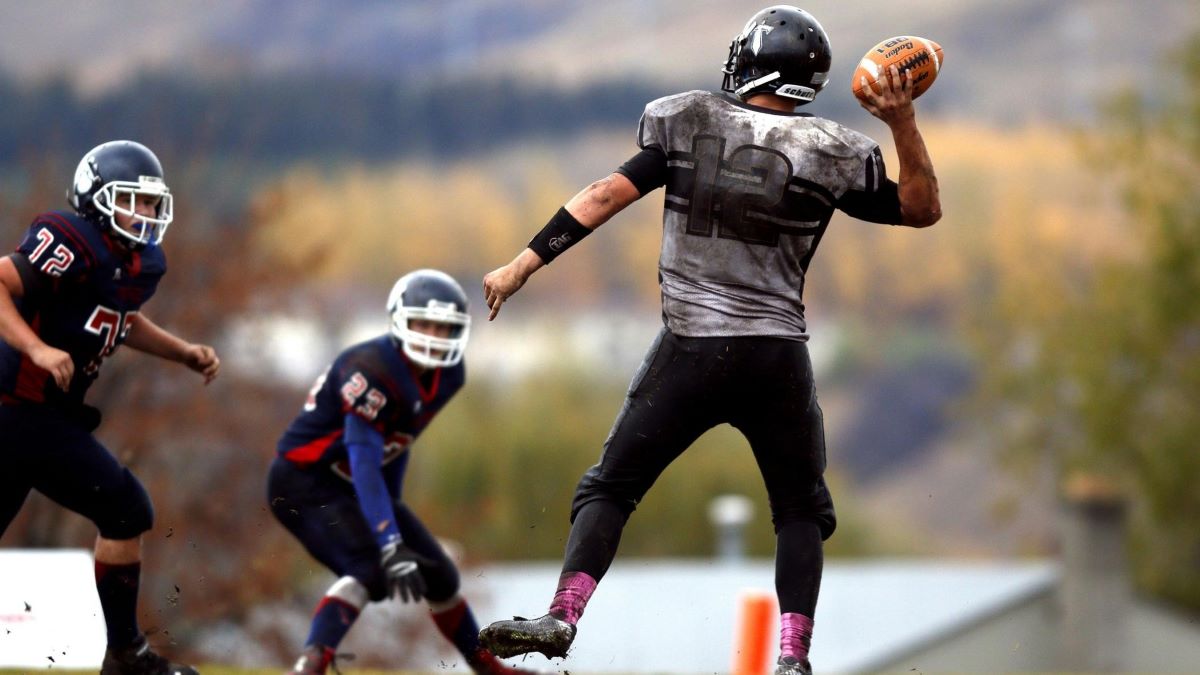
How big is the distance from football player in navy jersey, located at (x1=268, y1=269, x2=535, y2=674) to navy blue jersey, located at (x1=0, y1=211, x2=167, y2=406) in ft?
3.63

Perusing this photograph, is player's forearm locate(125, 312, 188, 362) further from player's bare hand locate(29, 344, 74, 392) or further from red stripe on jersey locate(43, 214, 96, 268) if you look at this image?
player's bare hand locate(29, 344, 74, 392)

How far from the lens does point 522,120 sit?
2530 inches

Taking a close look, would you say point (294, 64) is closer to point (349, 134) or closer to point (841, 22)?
point (349, 134)

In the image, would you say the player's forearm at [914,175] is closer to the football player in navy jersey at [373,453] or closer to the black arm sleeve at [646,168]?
the black arm sleeve at [646,168]

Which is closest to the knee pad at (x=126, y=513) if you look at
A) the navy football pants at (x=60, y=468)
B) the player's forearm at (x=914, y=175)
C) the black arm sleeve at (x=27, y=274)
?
the navy football pants at (x=60, y=468)

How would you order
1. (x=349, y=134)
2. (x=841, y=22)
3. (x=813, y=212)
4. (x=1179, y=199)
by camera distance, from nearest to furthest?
(x=813, y=212)
(x=1179, y=199)
(x=349, y=134)
(x=841, y=22)

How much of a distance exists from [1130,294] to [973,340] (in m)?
8.44

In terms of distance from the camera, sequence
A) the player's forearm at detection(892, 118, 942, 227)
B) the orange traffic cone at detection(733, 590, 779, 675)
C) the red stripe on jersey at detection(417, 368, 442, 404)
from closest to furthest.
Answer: the player's forearm at detection(892, 118, 942, 227), the red stripe on jersey at detection(417, 368, 442, 404), the orange traffic cone at detection(733, 590, 779, 675)

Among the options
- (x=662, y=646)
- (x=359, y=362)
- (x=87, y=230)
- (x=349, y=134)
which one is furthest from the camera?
(x=349, y=134)

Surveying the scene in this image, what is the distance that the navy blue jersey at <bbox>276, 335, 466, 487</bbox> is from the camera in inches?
293

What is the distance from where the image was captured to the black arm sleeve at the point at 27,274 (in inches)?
253

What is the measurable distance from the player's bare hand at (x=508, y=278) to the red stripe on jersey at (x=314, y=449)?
1939 mm

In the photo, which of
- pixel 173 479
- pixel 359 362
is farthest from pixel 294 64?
pixel 359 362

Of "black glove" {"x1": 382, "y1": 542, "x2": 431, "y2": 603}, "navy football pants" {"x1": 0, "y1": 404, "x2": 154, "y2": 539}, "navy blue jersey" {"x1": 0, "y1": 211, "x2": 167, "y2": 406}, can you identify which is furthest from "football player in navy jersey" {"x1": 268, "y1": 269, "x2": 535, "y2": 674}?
"navy blue jersey" {"x1": 0, "y1": 211, "x2": 167, "y2": 406}
